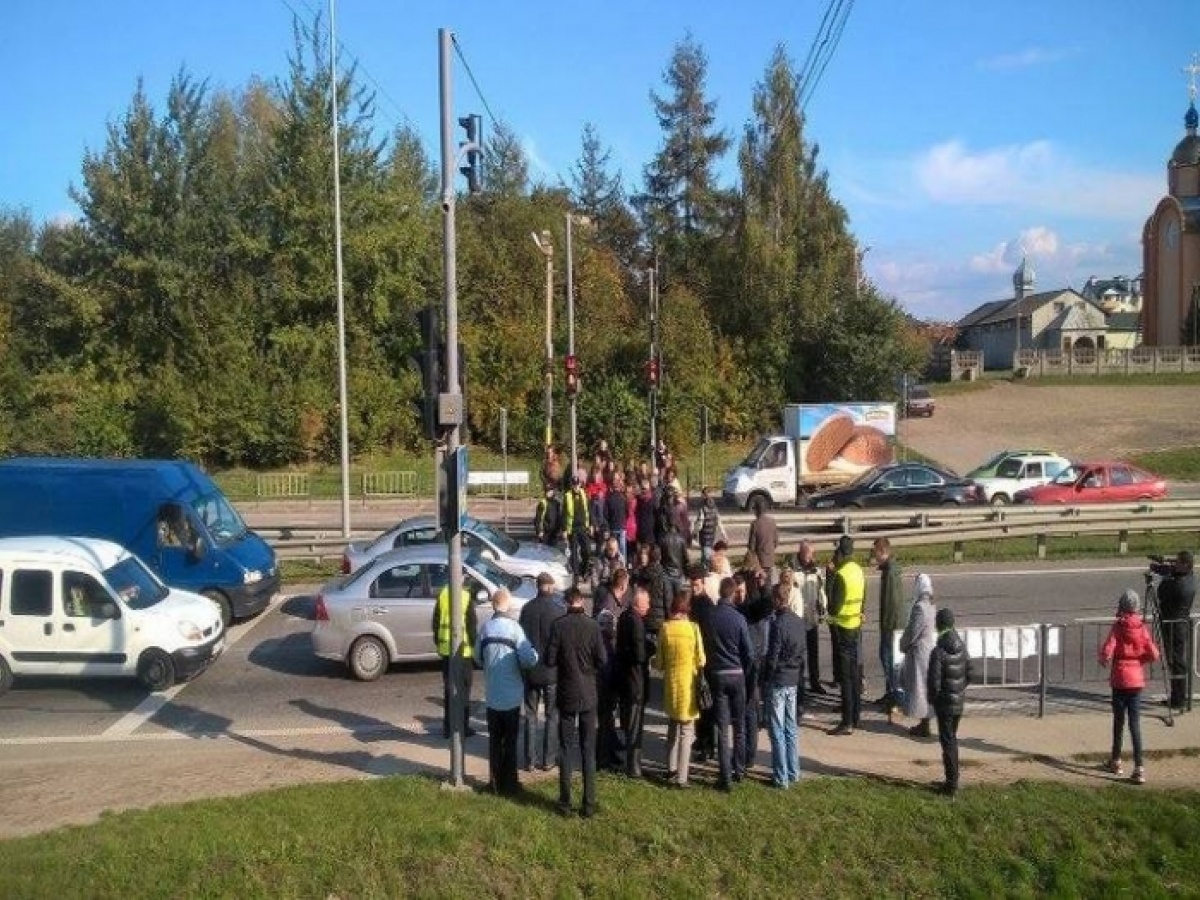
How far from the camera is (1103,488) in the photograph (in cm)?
2788

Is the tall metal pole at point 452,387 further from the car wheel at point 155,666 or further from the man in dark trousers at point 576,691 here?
the car wheel at point 155,666

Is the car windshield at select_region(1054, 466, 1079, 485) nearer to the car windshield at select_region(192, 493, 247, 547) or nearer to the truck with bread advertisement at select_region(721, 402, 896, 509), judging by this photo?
the truck with bread advertisement at select_region(721, 402, 896, 509)

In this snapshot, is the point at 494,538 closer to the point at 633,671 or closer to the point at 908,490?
the point at 633,671

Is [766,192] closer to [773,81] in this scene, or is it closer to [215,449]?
[773,81]

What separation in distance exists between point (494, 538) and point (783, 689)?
855cm

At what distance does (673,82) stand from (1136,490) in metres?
36.4

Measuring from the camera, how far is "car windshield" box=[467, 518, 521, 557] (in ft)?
54.9

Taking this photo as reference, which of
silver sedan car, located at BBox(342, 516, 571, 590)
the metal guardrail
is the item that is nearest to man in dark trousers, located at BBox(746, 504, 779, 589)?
silver sedan car, located at BBox(342, 516, 571, 590)

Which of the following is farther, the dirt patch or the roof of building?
the roof of building

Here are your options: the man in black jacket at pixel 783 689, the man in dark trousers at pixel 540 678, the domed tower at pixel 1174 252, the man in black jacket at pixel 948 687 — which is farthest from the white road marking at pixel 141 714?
the domed tower at pixel 1174 252

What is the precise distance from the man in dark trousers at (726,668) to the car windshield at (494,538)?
25.4 ft

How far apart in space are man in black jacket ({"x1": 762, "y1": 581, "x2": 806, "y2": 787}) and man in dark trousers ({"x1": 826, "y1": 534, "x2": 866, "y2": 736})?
144 cm

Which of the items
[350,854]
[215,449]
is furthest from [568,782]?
[215,449]

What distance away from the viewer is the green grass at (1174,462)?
39.7 meters
